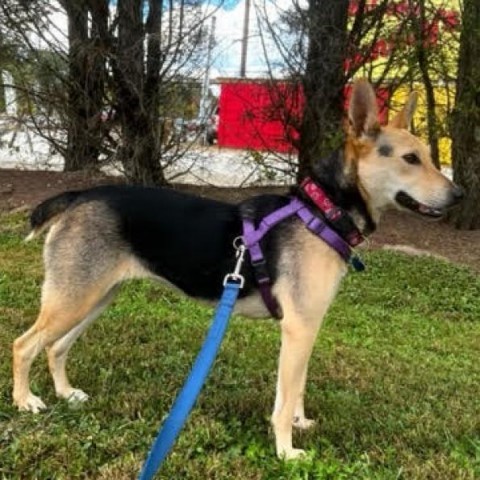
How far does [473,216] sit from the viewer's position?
12758mm

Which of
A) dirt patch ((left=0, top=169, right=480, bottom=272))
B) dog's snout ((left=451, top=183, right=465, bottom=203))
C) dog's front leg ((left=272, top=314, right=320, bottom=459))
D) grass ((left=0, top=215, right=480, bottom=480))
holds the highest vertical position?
dog's snout ((left=451, top=183, right=465, bottom=203))

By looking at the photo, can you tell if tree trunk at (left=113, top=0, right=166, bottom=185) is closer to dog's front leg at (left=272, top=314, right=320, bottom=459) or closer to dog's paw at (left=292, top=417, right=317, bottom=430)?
dog's paw at (left=292, top=417, right=317, bottom=430)

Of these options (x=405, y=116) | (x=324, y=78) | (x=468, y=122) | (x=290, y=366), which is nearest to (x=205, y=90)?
(x=324, y=78)

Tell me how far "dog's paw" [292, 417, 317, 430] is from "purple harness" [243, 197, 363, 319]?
0.76 meters

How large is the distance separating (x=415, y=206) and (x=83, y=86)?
9361 mm

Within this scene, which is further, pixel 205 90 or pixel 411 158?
pixel 205 90

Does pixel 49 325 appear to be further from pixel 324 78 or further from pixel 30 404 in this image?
pixel 324 78

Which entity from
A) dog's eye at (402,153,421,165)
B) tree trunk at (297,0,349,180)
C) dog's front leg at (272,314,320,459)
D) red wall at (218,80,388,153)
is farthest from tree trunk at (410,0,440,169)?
dog's front leg at (272,314,320,459)

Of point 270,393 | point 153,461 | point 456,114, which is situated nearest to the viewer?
point 153,461

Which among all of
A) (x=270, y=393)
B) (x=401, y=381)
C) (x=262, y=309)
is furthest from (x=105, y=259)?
(x=401, y=381)

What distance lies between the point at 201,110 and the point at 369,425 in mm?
9174

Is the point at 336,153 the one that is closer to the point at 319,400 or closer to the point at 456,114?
the point at 319,400

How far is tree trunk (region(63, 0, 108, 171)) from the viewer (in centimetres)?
1243

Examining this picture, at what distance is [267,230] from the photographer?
4379 millimetres
